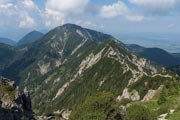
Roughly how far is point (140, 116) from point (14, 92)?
58.4 m

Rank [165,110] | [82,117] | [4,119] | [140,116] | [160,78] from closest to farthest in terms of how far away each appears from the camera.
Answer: [140,116] < [82,117] < [165,110] < [4,119] < [160,78]

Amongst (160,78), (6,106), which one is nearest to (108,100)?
(6,106)

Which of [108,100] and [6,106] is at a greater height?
[108,100]

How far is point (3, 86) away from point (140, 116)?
61762 millimetres

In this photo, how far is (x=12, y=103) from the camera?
102 metres

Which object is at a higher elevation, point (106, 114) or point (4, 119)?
point (106, 114)

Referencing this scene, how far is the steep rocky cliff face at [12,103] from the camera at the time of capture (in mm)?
94900

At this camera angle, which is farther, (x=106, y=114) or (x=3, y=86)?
(x=3, y=86)

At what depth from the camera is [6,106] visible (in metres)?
99.1

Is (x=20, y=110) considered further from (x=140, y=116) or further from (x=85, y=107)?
(x=140, y=116)

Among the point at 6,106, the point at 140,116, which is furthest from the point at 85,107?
the point at 6,106

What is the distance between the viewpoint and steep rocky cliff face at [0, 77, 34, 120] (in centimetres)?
9490

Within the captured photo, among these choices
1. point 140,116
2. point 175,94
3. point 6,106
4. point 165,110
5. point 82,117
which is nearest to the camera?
point 140,116

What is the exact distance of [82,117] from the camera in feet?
220
